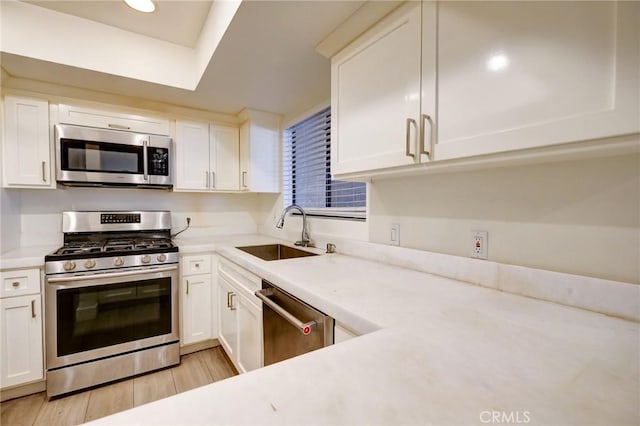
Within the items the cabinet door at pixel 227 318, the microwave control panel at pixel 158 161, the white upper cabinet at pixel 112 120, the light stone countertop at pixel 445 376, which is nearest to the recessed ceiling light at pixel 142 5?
the white upper cabinet at pixel 112 120

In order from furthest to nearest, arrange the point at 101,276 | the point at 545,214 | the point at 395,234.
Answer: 1. the point at 101,276
2. the point at 395,234
3. the point at 545,214

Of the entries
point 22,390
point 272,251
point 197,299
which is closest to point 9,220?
point 22,390

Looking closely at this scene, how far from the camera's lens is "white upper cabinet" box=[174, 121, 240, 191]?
2402 mm

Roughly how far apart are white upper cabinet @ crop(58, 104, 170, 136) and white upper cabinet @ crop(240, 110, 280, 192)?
663mm

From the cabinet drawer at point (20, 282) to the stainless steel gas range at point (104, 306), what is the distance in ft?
0.24

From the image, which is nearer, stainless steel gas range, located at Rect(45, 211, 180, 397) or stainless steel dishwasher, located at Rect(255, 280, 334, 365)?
stainless steel dishwasher, located at Rect(255, 280, 334, 365)

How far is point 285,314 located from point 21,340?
178 centimetres

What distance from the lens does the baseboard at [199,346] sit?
2.19 m

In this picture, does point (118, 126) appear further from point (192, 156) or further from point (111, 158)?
point (192, 156)

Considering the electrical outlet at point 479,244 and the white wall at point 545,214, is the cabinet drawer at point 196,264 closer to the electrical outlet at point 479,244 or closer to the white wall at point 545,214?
the white wall at point 545,214

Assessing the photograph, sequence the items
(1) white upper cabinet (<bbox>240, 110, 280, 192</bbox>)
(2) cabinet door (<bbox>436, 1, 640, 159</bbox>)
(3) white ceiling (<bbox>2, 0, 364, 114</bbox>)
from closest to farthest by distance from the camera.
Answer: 1. (2) cabinet door (<bbox>436, 1, 640, 159</bbox>)
2. (3) white ceiling (<bbox>2, 0, 364, 114</bbox>)
3. (1) white upper cabinet (<bbox>240, 110, 280, 192</bbox>)

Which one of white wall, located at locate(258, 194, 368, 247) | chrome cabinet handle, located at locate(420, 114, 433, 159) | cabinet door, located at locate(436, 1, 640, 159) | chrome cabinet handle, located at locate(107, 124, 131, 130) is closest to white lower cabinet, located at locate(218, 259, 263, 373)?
white wall, located at locate(258, 194, 368, 247)

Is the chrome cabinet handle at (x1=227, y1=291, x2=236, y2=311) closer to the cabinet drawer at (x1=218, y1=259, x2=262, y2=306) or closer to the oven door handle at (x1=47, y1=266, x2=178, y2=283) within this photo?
the cabinet drawer at (x1=218, y1=259, x2=262, y2=306)

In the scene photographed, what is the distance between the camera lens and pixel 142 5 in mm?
1575
